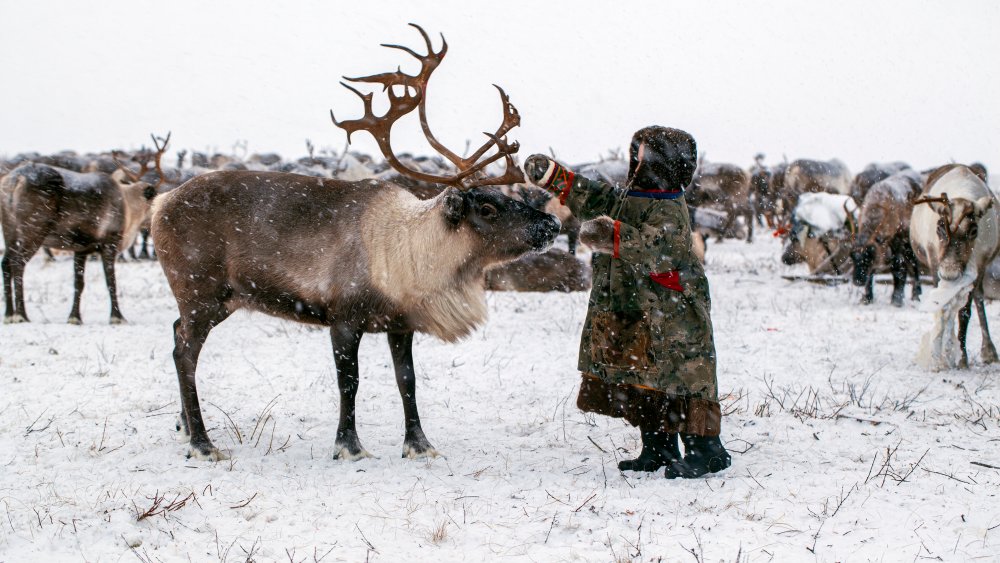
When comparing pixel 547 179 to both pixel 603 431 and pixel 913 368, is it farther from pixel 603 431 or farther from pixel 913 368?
pixel 913 368

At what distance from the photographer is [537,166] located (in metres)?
3.98

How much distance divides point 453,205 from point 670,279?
3.96ft

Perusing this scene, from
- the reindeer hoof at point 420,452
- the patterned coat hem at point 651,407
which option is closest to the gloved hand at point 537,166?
the patterned coat hem at point 651,407

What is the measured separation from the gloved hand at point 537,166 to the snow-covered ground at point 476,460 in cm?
151

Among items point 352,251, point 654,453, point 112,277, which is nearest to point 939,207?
point 654,453

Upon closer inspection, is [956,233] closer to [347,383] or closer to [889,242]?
[889,242]

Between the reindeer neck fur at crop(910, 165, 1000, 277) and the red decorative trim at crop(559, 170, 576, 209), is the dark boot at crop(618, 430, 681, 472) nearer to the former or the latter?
the red decorative trim at crop(559, 170, 576, 209)

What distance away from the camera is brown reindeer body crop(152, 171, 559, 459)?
4.23m

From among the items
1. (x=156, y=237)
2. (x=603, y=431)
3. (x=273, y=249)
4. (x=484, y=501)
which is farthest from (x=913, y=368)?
(x=156, y=237)

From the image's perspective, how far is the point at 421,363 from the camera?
664 cm

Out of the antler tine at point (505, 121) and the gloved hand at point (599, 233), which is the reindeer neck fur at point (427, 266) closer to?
the antler tine at point (505, 121)

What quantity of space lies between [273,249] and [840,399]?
13.2 feet

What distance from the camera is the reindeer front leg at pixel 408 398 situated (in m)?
4.33

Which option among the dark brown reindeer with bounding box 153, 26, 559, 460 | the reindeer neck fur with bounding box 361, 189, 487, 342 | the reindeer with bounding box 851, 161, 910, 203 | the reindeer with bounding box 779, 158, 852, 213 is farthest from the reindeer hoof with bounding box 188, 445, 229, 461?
the reindeer with bounding box 779, 158, 852, 213
